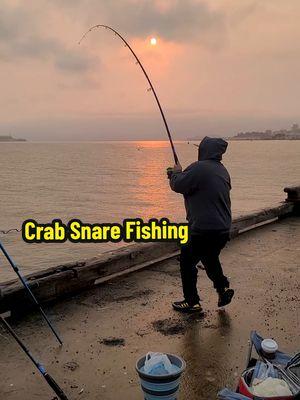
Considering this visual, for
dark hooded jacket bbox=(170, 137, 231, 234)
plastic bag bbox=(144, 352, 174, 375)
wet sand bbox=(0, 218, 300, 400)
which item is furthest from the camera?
dark hooded jacket bbox=(170, 137, 231, 234)

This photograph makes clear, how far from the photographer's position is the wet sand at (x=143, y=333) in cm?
385

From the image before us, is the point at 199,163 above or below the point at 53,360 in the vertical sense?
above

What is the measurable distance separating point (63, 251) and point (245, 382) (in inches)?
544

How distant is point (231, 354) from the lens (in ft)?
14.4

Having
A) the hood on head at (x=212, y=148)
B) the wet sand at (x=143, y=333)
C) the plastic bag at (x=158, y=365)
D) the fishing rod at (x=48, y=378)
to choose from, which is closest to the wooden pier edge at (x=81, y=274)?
the wet sand at (x=143, y=333)

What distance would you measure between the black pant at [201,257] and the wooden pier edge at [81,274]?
1.48 meters

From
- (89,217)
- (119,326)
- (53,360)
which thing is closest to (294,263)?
(119,326)

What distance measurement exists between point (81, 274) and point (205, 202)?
2112 mm

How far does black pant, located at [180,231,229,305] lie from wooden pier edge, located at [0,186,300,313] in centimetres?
148

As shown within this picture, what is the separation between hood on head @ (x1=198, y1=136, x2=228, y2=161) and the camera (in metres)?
5.00

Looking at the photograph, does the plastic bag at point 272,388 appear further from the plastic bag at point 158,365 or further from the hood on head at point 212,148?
the hood on head at point 212,148

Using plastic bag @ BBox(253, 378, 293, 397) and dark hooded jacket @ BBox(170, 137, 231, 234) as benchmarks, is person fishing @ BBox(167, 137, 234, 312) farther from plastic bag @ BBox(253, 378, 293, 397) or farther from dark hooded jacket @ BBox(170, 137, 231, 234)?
plastic bag @ BBox(253, 378, 293, 397)

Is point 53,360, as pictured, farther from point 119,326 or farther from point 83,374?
point 119,326

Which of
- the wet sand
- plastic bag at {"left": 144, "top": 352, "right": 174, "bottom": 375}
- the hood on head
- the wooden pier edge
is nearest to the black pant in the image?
the wet sand
